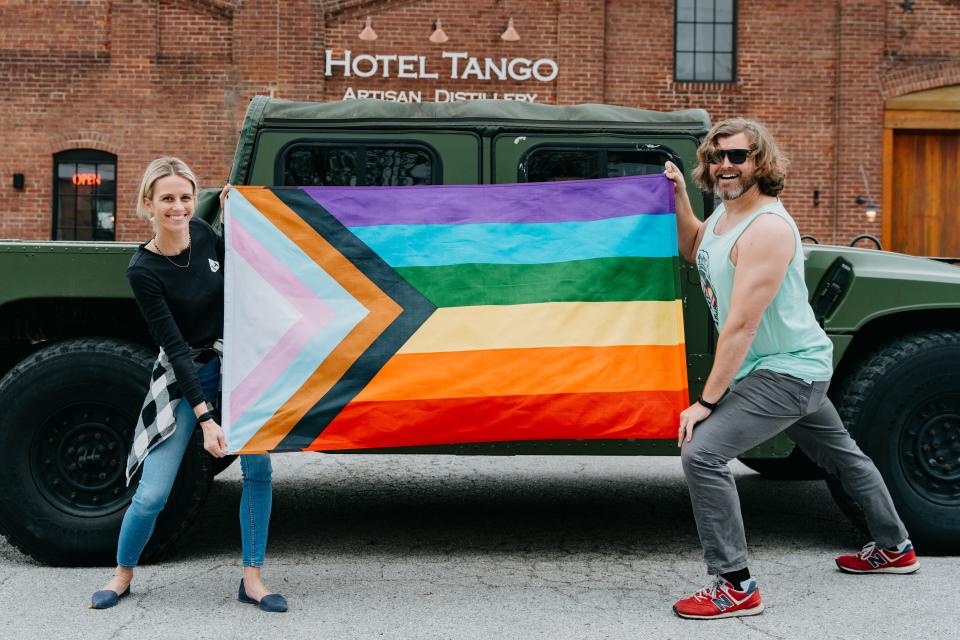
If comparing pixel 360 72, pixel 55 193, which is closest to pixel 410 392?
pixel 360 72

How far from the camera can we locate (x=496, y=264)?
4223 mm

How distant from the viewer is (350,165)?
444cm

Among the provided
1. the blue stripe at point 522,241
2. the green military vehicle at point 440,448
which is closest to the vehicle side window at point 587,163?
the green military vehicle at point 440,448

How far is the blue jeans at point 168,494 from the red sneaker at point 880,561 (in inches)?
104

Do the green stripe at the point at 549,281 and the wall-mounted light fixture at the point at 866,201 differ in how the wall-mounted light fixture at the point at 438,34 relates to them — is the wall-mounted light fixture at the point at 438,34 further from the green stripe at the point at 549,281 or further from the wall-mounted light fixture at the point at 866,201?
the green stripe at the point at 549,281

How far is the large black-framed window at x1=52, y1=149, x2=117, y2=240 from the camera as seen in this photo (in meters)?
15.2

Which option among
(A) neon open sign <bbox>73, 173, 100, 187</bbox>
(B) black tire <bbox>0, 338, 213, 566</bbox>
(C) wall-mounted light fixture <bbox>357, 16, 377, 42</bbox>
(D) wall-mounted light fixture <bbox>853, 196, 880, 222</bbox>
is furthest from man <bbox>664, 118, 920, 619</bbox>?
(A) neon open sign <bbox>73, 173, 100, 187</bbox>

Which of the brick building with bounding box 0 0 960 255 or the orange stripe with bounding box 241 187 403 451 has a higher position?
the brick building with bounding box 0 0 960 255

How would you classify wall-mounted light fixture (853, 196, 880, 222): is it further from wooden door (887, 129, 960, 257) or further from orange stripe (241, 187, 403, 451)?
orange stripe (241, 187, 403, 451)

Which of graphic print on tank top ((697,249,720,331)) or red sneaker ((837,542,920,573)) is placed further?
red sneaker ((837,542,920,573))

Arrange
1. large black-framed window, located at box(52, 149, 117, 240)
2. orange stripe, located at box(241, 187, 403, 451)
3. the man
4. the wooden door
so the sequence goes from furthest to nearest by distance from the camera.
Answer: the wooden door, large black-framed window, located at box(52, 149, 117, 240), orange stripe, located at box(241, 187, 403, 451), the man

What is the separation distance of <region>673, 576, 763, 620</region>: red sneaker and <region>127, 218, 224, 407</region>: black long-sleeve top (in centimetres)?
211

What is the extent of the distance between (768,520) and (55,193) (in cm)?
1348

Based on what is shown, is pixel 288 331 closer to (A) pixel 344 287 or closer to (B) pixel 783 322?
(A) pixel 344 287
